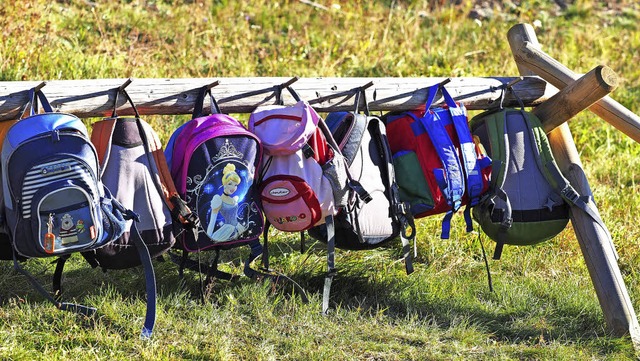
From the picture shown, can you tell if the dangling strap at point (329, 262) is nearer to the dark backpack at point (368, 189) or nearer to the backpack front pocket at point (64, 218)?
the dark backpack at point (368, 189)

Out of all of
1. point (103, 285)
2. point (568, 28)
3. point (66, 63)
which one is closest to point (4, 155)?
Result: point (103, 285)

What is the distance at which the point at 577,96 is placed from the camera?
4.95 meters

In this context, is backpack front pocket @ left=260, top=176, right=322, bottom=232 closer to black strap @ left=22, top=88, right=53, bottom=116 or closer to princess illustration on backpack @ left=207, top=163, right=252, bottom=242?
princess illustration on backpack @ left=207, top=163, right=252, bottom=242

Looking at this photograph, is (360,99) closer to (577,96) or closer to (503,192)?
(503,192)

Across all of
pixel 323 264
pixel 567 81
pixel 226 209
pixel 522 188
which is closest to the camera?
pixel 226 209

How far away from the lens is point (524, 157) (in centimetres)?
489

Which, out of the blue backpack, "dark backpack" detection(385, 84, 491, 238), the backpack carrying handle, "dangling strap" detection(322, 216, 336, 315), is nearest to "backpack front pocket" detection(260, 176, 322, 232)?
"dangling strap" detection(322, 216, 336, 315)

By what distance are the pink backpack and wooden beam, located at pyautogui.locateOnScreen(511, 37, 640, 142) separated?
1.52m

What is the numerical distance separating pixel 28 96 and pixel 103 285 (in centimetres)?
123

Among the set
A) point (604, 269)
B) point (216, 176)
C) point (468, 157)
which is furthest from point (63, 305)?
point (604, 269)

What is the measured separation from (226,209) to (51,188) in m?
0.88

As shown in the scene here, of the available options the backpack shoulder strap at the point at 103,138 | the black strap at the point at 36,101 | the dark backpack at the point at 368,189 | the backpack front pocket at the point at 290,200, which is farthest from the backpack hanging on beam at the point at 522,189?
the black strap at the point at 36,101

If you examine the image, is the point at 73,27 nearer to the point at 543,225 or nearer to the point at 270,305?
the point at 270,305

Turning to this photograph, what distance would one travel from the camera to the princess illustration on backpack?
426cm
